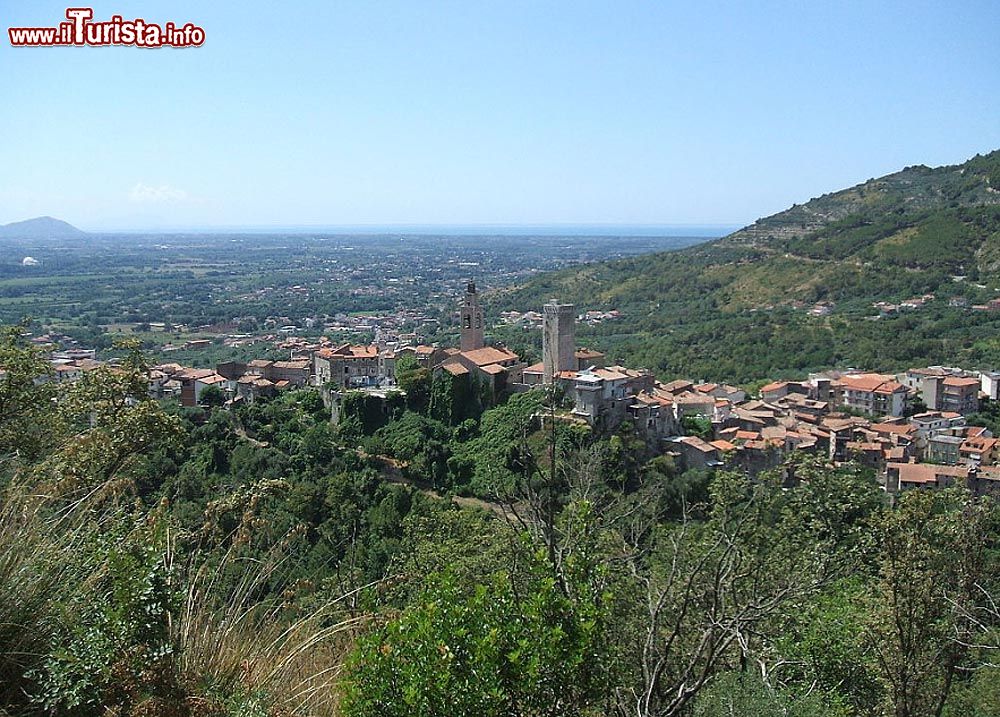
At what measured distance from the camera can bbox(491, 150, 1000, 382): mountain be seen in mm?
39781

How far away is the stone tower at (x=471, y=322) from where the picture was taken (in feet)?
90.0

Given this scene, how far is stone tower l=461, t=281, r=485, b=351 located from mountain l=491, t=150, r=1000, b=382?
13139 mm

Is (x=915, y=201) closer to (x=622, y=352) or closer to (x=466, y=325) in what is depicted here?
(x=622, y=352)

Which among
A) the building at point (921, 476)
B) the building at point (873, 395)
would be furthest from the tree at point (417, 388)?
the building at point (873, 395)

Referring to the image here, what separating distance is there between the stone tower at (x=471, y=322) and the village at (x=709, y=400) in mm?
45

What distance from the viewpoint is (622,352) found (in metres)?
43.6

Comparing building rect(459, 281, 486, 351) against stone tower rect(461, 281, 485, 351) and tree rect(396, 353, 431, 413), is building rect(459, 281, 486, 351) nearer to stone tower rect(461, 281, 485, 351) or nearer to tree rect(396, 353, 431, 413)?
stone tower rect(461, 281, 485, 351)

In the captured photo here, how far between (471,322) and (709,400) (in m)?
8.00

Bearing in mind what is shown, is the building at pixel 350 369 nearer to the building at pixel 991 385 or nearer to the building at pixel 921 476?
the building at pixel 921 476

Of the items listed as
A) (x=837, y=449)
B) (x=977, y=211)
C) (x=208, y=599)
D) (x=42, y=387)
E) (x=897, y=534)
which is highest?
(x=977, y=211)

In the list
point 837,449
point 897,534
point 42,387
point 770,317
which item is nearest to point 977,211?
point 770,317

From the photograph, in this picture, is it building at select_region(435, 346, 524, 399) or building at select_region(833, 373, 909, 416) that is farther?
building at select_region(833, 373, 909, 416)

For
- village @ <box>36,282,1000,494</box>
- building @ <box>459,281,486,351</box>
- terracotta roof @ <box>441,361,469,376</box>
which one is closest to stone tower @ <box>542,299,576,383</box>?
village @ <box>36,282,1000,494</box>

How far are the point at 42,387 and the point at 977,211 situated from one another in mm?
59702
